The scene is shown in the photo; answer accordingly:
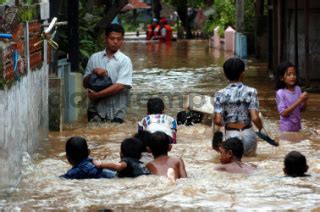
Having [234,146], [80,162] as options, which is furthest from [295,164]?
Answer: [80,162]

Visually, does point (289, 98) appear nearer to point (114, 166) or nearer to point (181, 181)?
point (181, 181)

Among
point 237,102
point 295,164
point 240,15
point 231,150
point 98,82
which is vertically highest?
point 240,15

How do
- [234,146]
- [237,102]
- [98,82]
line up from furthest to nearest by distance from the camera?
[98,82]
[237,102]
[234,146]

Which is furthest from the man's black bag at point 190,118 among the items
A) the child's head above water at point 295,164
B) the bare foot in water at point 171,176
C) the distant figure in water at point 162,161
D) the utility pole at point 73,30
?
the bare foot in water at point 171,176

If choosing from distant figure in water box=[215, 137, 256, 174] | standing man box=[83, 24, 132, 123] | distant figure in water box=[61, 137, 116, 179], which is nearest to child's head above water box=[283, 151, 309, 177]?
distant figure in water box=[215, 137, 256, 174]

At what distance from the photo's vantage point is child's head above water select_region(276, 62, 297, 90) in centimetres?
1105

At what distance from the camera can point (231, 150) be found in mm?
8703

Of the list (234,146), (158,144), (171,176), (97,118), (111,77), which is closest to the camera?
(171,176)

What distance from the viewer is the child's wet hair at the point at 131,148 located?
853 cm

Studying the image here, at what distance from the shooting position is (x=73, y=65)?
1414 cm

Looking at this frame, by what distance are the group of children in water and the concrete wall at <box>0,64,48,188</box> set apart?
0.57 m

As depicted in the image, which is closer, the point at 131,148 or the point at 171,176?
the point at 171,176

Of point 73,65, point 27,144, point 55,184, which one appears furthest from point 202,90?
point 55,184

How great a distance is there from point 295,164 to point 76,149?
2.12m
